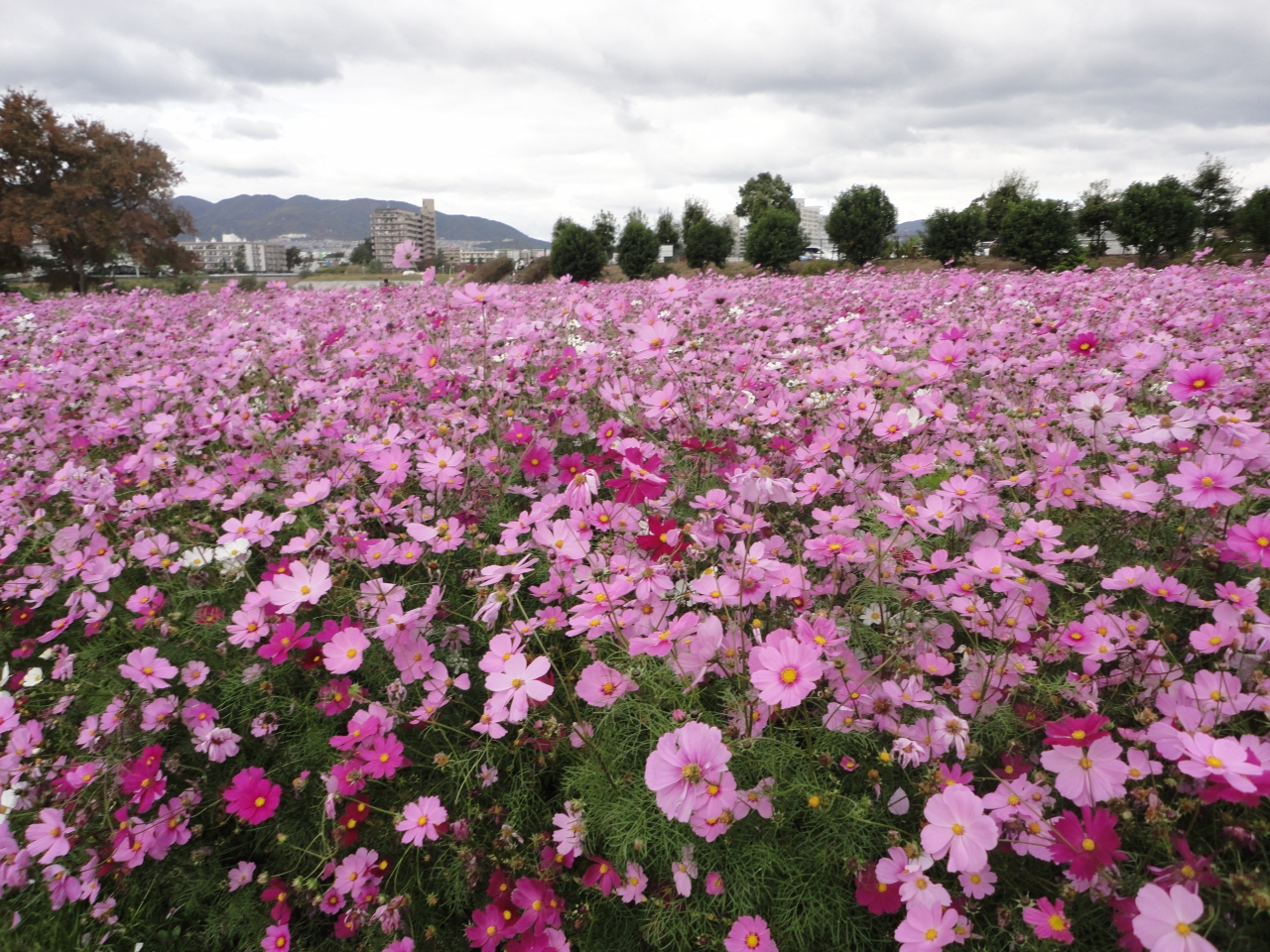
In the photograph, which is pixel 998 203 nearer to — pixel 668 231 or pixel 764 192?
pixel 668 231

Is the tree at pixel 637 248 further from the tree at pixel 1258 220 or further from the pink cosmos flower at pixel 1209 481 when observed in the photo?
the pink cosmos flower at pixel 1209 481

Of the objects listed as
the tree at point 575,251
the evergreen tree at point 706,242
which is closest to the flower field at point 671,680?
the tree at point 575,251

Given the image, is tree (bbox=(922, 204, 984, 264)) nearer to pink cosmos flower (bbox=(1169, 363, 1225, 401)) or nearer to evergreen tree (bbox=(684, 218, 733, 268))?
evergreen tree (bbox=(684, 218, 733, 268))

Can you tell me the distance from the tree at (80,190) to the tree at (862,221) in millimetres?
23231

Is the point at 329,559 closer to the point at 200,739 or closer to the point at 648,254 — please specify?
the point at 200,739

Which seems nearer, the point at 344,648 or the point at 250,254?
the point at 344,648

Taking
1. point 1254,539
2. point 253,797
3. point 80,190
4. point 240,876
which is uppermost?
point 80,190

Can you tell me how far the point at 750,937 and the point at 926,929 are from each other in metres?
0.31

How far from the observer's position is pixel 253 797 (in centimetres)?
148

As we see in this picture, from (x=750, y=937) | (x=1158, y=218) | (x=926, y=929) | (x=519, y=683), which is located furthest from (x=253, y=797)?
(x=1158, y=218)

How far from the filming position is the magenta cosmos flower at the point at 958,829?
38.2 inches

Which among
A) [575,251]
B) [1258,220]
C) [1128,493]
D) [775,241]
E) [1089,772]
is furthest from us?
[575,251]

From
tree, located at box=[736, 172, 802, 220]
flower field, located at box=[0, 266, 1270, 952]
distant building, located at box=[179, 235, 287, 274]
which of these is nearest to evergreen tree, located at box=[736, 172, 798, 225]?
tree, located at box=[736, 172, 802, 220]

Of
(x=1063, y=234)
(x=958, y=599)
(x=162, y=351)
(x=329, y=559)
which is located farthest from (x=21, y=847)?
(x=1063, y=234)
